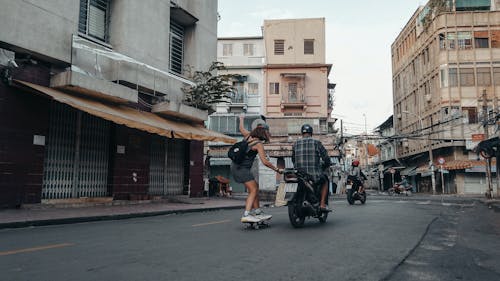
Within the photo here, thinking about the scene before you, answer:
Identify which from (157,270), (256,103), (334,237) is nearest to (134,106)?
(334,237)

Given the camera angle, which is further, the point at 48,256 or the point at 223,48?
the point at 223,48

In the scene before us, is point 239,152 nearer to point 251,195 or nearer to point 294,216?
point 251,195

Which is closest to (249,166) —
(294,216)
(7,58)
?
(294,216)

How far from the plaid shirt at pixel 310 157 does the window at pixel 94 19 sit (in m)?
9.09

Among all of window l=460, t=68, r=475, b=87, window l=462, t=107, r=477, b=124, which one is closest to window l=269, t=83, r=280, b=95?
window l=460, t=68, r=475, b=87

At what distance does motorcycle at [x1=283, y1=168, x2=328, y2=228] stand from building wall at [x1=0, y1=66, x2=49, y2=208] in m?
7.24

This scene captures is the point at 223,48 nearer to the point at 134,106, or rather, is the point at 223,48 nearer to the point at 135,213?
the point at 134,106

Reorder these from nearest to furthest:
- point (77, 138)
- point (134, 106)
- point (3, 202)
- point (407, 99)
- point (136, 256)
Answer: point (136, 256) → point (3, 202) → point (77, 138) → point (134, 106) → point (407, 99)

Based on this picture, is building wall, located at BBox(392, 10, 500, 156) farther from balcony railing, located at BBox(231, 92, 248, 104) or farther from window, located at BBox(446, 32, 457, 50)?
balcony railing, located at BBox(231, 92, 248, 104)

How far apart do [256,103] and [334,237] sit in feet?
114

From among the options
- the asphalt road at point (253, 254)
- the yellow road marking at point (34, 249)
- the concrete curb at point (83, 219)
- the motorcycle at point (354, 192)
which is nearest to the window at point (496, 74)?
the motorcycle at point (354, 192)

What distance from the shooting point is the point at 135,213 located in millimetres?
10625

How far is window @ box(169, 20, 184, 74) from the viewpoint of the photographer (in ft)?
60.2

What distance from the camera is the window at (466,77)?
39.6m
